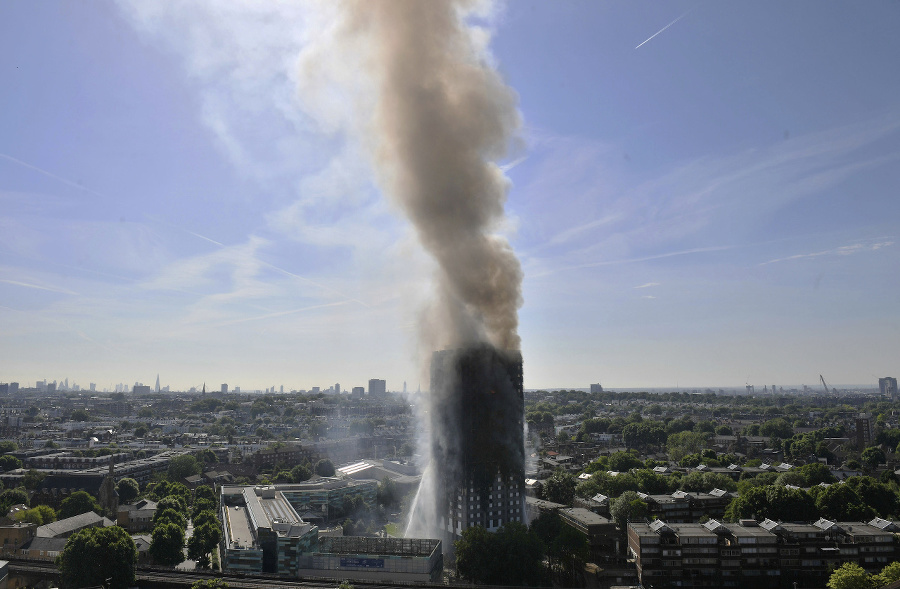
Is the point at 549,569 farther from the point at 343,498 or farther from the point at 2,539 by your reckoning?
the point at 2,539

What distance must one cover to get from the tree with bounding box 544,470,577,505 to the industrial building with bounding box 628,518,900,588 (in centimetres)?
2108

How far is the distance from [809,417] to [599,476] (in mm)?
156573

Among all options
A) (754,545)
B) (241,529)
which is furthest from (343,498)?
(754,545)

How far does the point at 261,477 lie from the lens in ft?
327

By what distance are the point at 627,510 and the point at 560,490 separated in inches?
421

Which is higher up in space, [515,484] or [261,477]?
[515,484]

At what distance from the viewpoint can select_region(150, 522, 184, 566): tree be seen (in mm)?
50344

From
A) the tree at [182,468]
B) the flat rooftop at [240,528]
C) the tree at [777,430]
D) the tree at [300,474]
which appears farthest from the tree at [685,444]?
the tree at [182,468]

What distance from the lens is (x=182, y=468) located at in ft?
318

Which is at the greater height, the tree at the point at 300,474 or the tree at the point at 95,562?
the tree at the point at 95,562

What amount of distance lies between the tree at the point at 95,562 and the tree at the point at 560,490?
42.8m

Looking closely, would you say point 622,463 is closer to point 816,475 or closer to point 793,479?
point 793,479

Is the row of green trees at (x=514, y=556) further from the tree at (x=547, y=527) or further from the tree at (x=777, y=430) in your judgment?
the tree at (x=777, y=430)

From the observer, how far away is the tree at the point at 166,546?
165ft
